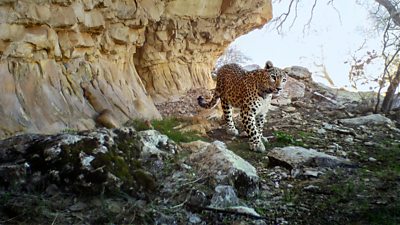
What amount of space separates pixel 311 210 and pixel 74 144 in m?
2.18

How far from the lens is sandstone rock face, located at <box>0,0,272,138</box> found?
612cm

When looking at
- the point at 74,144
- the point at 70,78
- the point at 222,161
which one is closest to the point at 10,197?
the point at 74,144

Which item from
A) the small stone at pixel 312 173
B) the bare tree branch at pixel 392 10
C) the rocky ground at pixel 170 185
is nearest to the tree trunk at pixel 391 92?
the bare tree branch at pixel 392 10

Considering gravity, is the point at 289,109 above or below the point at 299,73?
below

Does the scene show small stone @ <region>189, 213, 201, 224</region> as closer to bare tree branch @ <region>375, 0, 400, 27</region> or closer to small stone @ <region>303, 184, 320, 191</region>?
small stone @ <region>303, 184, 320, 191</region>

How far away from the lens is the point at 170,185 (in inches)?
169

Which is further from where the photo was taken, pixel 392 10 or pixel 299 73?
pixel 299 73

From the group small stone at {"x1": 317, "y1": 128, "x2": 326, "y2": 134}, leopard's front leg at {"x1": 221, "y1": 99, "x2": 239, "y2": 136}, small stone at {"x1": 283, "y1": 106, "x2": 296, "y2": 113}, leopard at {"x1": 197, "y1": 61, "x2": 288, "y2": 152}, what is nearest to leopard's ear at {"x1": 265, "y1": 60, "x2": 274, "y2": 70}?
leopard at {"x1": 197, "y1": 61, "x2": 288, "y2": 152}

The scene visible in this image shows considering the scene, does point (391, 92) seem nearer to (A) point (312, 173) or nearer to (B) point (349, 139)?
(B) point (349, 139)

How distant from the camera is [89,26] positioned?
24.3ft

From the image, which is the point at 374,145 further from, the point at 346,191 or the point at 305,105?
the point at 305,105

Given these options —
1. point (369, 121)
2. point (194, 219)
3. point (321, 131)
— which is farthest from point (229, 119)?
point (194, 219)

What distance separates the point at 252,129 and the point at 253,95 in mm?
705

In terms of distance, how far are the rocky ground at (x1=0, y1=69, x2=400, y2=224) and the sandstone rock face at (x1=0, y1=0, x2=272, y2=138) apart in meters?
2.02
